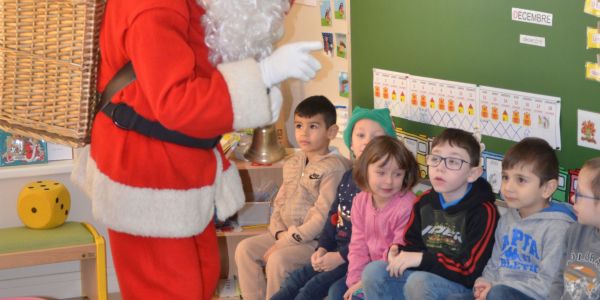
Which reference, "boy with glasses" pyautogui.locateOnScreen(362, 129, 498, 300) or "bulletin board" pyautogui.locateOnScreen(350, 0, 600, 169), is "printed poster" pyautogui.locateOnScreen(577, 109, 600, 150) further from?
"boy with glasses" pyautogui.locateOnScreen(362, 129, 498, 300)

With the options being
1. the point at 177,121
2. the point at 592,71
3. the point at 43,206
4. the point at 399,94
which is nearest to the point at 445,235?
the point at 592,71

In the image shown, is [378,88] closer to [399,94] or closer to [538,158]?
[399,94]

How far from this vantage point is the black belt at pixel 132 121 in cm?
215

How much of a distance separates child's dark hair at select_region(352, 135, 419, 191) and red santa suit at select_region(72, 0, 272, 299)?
99 centimetres

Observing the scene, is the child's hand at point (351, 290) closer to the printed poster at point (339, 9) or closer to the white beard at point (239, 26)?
the white beard at point (239, 26)

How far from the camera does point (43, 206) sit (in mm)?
3900

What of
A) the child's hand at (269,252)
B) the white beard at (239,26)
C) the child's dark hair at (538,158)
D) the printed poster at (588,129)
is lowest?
the child's hand at (269,252)

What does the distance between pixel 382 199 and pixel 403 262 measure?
0.36 m

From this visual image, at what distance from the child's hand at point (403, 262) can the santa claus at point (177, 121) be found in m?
0.82

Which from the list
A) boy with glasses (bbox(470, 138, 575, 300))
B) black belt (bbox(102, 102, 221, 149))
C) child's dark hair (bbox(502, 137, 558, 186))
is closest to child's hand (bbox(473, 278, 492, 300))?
boy with glasses (bbox(470, 138, 575, 300))

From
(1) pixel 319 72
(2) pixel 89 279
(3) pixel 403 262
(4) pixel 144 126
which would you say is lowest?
(2) pixel 89 279

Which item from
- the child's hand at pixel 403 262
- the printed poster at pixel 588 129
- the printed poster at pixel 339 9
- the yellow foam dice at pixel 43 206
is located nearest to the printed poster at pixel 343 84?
the printed poster at pixel 339 9

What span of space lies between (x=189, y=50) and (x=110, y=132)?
329 millimetres

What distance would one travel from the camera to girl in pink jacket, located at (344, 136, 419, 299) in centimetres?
322
